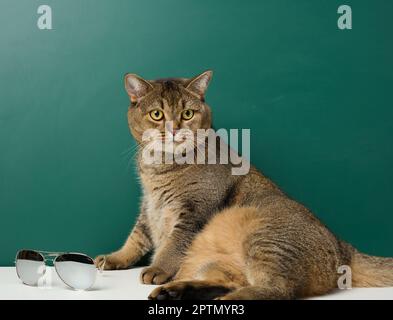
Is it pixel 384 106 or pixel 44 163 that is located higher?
pixel 384 106

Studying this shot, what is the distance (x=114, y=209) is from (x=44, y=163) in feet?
1.33

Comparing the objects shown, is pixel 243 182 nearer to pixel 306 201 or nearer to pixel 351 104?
pixel 306 201

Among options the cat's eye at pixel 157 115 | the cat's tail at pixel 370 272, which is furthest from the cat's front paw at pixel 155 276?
the cat's tail at pixel 370 272

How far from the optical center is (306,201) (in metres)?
2.88

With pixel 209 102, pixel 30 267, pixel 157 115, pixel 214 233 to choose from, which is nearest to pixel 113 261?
pixel 30 267

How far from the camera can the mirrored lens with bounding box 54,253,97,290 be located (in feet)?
7.15

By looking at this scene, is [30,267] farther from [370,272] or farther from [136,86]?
[370,272]

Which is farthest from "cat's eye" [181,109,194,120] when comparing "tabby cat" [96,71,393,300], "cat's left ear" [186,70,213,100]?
"cat's left ear" [186,70,213,100]

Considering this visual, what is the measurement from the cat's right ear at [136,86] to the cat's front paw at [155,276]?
0.75m

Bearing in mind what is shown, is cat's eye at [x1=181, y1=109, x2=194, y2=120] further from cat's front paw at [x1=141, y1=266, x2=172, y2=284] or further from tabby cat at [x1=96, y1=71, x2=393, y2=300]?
cat's front paw at [x1=141, y1=266, x2=172, y2=284]

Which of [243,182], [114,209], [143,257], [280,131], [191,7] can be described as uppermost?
[191,7]

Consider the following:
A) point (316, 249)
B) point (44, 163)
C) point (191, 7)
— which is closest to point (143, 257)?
point (44, 163)

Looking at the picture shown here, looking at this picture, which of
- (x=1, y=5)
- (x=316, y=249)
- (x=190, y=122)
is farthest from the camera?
(x=1, y=5)

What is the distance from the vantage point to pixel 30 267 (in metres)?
2.36
